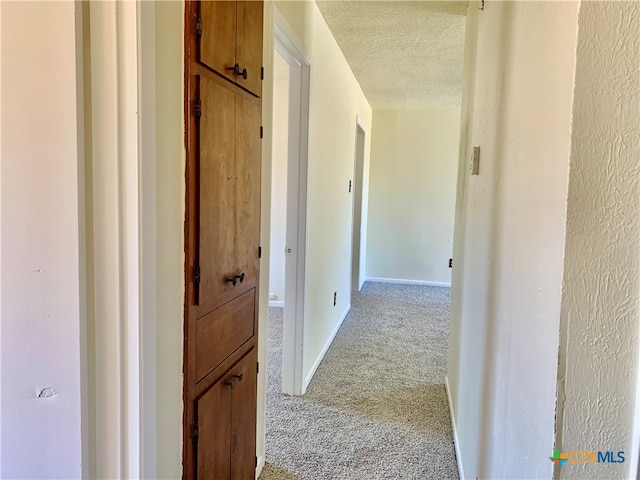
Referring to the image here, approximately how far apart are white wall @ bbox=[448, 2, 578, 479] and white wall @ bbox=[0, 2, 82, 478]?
0.85 metres

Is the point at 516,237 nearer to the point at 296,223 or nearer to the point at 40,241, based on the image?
the point at 40,241

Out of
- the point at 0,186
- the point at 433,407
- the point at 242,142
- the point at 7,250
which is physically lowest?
the point at 433,407

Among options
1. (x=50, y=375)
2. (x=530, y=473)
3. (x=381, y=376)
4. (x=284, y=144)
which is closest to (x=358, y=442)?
(x=381, y=376)

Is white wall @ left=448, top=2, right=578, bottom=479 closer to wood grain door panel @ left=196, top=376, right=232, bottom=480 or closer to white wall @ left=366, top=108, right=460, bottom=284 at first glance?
wood grain door panel @ left=196, top=376, right=232, bottom=480

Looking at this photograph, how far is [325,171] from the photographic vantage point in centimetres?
315

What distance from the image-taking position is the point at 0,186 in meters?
0.74

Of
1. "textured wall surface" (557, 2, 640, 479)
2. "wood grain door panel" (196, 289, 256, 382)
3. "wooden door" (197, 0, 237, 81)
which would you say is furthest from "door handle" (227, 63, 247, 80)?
"textured wall surface" (557, 2, 640, 479)

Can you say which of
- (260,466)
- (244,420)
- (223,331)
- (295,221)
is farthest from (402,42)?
(260,466)

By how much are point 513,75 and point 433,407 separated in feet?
6.66

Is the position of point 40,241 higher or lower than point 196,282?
higher

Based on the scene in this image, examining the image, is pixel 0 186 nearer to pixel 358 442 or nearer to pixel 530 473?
pixel 530 473

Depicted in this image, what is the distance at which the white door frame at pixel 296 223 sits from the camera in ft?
8.39

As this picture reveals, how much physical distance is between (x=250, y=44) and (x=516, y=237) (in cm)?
109

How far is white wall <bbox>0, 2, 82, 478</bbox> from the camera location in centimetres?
71
